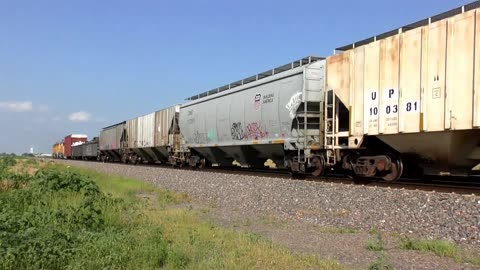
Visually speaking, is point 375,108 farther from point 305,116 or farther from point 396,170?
point 305,116

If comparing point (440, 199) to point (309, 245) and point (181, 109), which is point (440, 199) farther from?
point (181, 109)

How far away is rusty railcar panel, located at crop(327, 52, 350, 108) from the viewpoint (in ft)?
49.9

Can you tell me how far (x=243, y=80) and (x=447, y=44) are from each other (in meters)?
12.8

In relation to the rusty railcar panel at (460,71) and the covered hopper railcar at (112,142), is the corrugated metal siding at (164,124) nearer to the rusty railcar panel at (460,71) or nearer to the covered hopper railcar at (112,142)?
the covered hopper railcar at (112,142)

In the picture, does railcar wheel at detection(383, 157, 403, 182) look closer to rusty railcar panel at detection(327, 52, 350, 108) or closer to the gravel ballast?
the gravel ballast

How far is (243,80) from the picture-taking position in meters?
23.2

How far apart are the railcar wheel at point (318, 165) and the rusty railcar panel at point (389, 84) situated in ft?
9.95

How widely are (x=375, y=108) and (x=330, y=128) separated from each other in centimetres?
259

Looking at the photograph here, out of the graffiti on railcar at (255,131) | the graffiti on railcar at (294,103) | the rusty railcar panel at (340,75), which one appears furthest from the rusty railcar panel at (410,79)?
the graffiti on railcar at (255,131)

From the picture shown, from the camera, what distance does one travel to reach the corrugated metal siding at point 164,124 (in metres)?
32.1

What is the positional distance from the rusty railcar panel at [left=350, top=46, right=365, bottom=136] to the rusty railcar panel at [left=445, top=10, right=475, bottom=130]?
321cm

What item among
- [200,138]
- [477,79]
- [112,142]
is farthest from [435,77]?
[112,142]

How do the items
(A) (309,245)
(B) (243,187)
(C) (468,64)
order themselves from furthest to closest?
(B) (243,187)
(C) (468,64)
(A) (309,245)

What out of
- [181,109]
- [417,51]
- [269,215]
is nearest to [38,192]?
[269,215]
